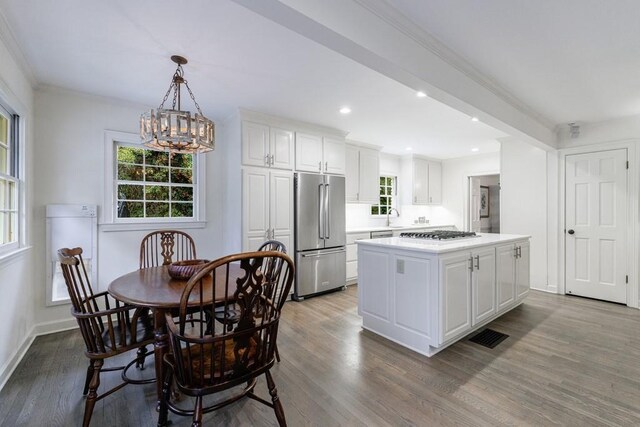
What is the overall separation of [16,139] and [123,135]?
2.97 feet

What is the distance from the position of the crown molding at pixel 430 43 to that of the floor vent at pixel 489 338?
93.1 inches

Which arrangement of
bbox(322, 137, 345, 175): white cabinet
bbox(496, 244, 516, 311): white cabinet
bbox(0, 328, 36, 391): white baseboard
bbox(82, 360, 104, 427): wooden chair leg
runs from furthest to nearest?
1. bbox(322, 137, 345, 175): white cabinet
2. bbox(496, 244, 516, 311): white cabinet
3. bbox(0, 328, 36, 391): white baseboard
4. bbox(82, 360, 104, 427): wooden chair leg

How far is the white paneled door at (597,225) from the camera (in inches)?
153

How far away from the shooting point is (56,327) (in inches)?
118

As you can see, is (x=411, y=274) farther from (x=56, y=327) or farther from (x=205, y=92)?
(x=56, y=327)

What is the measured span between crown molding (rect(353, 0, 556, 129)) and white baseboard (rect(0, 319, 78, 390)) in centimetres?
338

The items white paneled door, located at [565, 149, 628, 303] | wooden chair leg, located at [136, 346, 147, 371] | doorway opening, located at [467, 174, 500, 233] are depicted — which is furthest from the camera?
doorway opening, located at [467, 174, 500, 233]

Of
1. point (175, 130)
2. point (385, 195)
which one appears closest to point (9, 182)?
point (175, 130)

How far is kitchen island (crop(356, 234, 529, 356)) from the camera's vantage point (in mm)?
2443

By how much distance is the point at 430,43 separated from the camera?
6.91 feet

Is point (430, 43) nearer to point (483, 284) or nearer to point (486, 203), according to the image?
point (483, 284)

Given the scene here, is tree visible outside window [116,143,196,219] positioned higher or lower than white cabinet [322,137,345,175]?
lower

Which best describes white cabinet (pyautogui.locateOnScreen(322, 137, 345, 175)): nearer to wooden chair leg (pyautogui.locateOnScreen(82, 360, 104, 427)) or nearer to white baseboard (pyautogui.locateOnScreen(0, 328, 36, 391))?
wooden chair leg (pyautogui.locateOnScreen(82, 360, 104, 427))

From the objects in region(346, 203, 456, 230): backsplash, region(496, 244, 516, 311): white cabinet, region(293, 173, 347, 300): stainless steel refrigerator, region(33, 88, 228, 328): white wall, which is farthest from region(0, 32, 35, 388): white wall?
region(346, 203, 456, 230): backsplash
